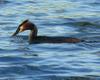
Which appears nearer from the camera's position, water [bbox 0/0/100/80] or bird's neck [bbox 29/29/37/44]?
water [bbox 0/0/100/80]

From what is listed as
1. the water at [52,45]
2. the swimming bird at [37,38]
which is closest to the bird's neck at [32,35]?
the swimming bird at [37,38]

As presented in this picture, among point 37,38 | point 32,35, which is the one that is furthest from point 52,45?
point 32,35

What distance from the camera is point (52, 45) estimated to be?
57.5 ft

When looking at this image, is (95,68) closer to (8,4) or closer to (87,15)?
(87,15)

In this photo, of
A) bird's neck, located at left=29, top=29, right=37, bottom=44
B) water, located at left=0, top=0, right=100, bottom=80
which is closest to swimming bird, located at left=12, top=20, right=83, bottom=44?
bird's neck, located at left=29, top=29, right=37, bottom=44

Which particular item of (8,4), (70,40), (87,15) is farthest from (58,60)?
(8,4)

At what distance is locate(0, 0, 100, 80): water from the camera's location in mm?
14195

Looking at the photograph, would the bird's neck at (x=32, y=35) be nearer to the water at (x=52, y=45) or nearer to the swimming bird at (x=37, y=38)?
the swimming bird at (x=37, y=38)

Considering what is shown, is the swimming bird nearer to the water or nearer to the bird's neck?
the bird's neck

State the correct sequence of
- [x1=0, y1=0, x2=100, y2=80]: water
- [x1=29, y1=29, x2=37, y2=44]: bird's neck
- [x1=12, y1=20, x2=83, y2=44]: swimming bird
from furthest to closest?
[x1=29, y1=29, x2=37, y2=44]: bird's neck → [x1=12, y1=20, x2=83, y2=44]: swimming bird → [x1=0, y1=0, x2=100, y2=80]: water

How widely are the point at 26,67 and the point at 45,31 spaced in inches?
204

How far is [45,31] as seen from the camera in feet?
64.5

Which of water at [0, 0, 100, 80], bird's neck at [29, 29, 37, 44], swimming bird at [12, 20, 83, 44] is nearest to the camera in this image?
water at [0, 0, 100, 80]

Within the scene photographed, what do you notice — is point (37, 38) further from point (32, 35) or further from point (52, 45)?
point (52, 45)
